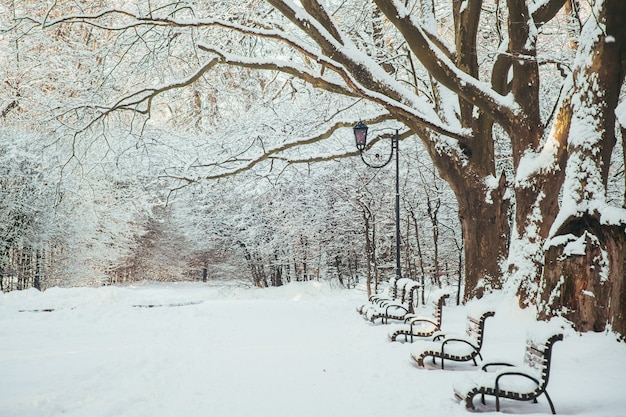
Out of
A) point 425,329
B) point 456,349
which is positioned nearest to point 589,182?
point 456,349

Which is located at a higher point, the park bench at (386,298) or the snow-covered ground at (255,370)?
the park bench at (386,298)

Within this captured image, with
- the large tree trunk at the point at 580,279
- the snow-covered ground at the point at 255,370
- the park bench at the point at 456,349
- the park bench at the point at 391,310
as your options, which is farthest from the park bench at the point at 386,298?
the large tree trunk at the point at 580,279

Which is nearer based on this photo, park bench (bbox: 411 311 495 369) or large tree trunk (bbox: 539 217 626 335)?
large tree trunk (bbox: 539 217 626 335)

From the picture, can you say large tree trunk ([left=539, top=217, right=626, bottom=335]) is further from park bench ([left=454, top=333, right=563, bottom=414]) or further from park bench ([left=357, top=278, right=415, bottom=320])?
park bench ([left=357, top=278, right=415, bottom=320])

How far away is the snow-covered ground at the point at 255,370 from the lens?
4.43 meters

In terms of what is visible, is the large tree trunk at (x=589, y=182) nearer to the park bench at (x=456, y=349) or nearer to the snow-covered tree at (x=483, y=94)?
the snow-covered tree at (x=483, y=94)

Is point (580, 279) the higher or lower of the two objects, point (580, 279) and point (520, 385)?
the higher

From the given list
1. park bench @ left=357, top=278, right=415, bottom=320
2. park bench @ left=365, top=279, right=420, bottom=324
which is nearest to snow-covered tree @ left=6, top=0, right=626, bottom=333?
park bench @ left=365, top=279, right=420, bottom=324

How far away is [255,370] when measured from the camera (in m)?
6.01

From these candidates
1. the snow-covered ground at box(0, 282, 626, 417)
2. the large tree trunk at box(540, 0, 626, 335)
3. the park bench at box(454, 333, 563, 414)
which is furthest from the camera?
the large tree trunk at box(540, 0, 626, 335)

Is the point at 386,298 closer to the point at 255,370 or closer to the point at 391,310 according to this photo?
the point at 391,310

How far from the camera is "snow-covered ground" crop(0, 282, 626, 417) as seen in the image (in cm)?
443

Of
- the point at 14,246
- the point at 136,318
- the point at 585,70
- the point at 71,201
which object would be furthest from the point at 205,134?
the point at 585,70

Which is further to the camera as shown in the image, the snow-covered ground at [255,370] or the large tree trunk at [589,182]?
the large tree trunk at [589,182]
